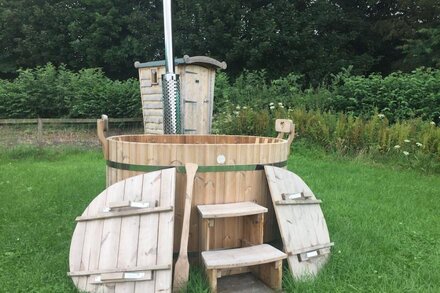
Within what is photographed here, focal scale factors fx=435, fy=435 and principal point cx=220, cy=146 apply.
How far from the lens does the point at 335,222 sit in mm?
4848

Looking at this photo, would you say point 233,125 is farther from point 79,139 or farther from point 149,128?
point 79,139

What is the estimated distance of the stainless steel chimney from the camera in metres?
4.75

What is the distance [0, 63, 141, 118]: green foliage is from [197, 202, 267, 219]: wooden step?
31.2ft

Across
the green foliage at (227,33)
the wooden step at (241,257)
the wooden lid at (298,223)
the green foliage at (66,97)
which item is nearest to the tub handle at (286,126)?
the wooden lid at (298,223)

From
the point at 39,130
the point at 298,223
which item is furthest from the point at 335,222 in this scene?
the point at 39,130

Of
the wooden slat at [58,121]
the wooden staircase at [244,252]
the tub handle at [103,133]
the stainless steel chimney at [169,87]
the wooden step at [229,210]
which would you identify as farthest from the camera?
the wooden slat at [58,121]

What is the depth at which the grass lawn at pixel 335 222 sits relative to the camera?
131 inches

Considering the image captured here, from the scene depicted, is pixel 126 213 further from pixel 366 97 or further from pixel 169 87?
pixel 366 97

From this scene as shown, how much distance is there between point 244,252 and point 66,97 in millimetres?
10987

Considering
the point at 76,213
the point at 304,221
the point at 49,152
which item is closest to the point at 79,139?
the point at 49,152

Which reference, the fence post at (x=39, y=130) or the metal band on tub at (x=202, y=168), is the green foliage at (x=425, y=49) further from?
the metal band on tub at (x=202, y=168)

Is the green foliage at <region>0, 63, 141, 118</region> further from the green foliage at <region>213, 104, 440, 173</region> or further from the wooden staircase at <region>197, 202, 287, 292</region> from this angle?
the wooden staircase at <region>197, 202, 287, 292</region>

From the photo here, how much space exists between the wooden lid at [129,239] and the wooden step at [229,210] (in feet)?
0.91

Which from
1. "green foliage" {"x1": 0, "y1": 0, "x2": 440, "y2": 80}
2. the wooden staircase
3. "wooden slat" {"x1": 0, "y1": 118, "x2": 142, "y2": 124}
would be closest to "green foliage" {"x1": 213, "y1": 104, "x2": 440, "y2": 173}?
"wooden slat" {"x1": 0, "y1": 118, "x2": 142, "y2": 124}
